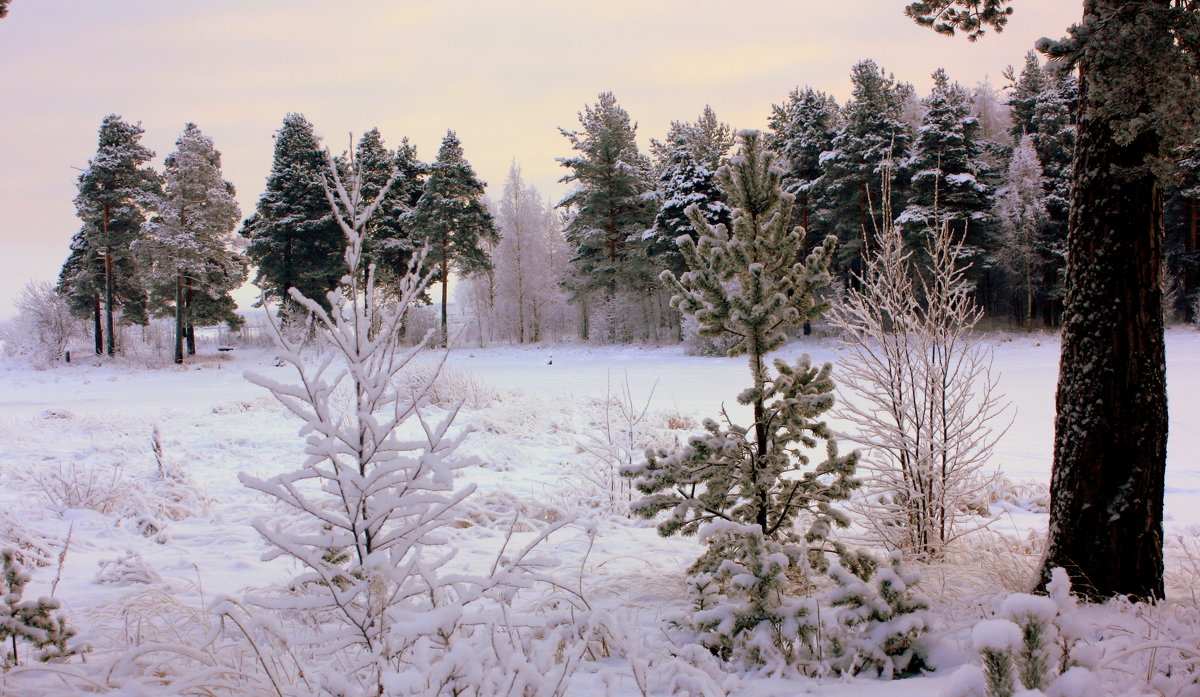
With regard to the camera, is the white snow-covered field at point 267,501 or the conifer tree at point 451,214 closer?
the white snow-covered field at point 267,501

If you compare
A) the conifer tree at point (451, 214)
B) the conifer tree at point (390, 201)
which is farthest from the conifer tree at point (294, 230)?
the conifer tree at point (451, 214)

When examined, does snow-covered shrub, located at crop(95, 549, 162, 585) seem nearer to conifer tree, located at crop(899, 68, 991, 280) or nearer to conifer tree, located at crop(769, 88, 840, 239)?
conifer tree, located at crop(899, 68, 991, 280)

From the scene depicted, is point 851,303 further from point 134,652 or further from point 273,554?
point 134,652

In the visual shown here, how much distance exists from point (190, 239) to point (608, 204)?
1797 centimetres

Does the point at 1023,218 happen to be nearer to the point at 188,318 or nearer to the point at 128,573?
the point at 128,573

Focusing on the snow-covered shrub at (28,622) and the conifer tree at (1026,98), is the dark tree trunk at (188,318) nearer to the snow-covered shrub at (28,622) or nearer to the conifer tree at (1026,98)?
the snow-covered shrub at (28,622)

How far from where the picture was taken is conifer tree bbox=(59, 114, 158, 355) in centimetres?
2522

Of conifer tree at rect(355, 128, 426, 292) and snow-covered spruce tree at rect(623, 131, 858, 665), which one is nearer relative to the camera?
snow-covered spruce tree at rect(623, 131, 858, 665)

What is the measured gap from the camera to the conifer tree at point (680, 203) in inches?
994

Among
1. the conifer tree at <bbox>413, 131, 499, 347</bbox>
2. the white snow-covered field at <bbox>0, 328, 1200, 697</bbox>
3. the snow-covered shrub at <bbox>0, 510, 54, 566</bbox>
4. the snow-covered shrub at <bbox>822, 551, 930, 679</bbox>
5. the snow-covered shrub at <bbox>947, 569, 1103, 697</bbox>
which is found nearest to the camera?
the snow-covered shrub at <bbox>947, 569, 1103, 697</bbox>

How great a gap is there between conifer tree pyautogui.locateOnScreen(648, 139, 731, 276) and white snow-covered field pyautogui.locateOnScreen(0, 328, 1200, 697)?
1158cm

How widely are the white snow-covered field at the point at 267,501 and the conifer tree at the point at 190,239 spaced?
10.5 m

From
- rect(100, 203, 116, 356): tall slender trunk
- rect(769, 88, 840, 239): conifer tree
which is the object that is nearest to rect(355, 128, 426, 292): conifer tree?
rect(100, 203, 116, 356): tall slender trunk

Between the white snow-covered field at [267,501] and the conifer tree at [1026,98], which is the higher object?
the conifer tree at [1026,98]
